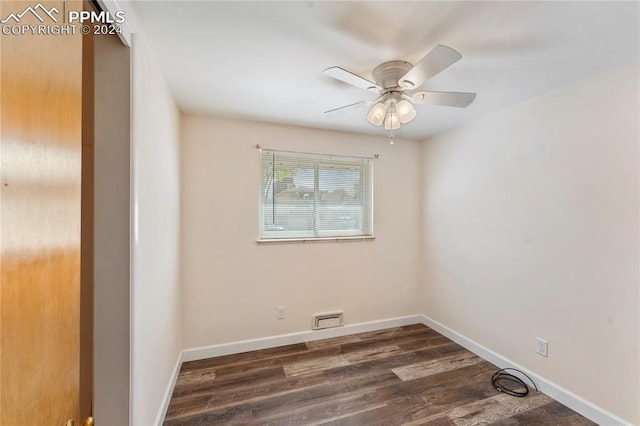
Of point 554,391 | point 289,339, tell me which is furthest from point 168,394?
point 554,391

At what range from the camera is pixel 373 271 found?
125 inches

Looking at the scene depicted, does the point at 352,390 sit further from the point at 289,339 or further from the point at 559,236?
the point at 559,236

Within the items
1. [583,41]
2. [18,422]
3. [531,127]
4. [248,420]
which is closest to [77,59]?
[18,422]

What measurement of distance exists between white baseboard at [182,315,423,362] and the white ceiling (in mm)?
2346

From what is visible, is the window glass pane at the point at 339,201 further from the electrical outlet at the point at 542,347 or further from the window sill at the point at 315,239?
the electrical outlet at the point at 542,347

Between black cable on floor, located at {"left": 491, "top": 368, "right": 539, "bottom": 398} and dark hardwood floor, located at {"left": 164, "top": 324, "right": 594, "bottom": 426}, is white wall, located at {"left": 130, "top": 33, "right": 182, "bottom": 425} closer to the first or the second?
dark hardwood floor, located at {"left": 164, "top": 324, "right": 594, "bottom": 426}

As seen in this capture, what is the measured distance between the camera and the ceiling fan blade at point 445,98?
1588mm

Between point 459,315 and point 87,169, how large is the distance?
3.38 meters

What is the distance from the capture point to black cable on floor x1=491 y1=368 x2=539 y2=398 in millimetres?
2062

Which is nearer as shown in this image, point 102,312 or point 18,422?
point 18,422

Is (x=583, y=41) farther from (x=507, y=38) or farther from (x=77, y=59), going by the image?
(x=77, y=59)

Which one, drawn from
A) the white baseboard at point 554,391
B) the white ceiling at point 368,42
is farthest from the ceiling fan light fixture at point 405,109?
the white baseboard at point 554,391

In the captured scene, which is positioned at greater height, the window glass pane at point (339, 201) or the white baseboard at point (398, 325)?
the window glass pane at point (339, 201)

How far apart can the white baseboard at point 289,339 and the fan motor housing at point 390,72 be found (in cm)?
253
